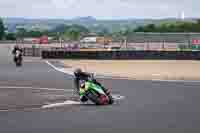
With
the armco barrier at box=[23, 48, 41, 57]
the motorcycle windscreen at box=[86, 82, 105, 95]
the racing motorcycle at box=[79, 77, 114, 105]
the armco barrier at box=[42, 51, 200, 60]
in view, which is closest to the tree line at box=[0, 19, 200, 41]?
the armco barrier at box=[23, 48, 41, 57]

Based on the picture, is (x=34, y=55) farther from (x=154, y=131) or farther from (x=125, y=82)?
(x=154, y=131)

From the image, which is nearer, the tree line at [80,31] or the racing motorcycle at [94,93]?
the racing motorcycle at [94,93]

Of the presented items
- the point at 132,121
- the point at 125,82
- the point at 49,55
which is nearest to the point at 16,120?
the point at 132,121

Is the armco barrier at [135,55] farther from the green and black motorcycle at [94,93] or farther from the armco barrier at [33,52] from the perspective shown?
the green and black motorcycle at [94,93]

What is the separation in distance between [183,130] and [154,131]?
58cm

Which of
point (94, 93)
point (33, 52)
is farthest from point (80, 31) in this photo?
point (94, 93)

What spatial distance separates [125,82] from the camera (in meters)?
28.3

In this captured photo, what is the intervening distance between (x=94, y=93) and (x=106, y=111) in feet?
5.63

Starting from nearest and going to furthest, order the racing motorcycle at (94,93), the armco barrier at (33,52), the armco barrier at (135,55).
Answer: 1. the racing motorcycle at (94,93)
2. the armco barrier at (135,55)
3. the armco barrier at (33,52)

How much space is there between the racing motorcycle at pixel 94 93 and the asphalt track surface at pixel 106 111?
36 cm

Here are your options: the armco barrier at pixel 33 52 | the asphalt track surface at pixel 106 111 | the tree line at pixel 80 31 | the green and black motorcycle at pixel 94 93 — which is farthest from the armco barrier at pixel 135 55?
the green and black motorcycle at pixel 94 93

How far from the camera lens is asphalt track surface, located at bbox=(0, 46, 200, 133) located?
44.2ft

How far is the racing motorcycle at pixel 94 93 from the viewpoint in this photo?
18.3 meters

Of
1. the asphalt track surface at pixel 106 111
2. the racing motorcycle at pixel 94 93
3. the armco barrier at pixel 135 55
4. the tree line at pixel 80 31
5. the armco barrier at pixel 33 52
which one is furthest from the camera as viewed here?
the tree line at pixel 80 31
